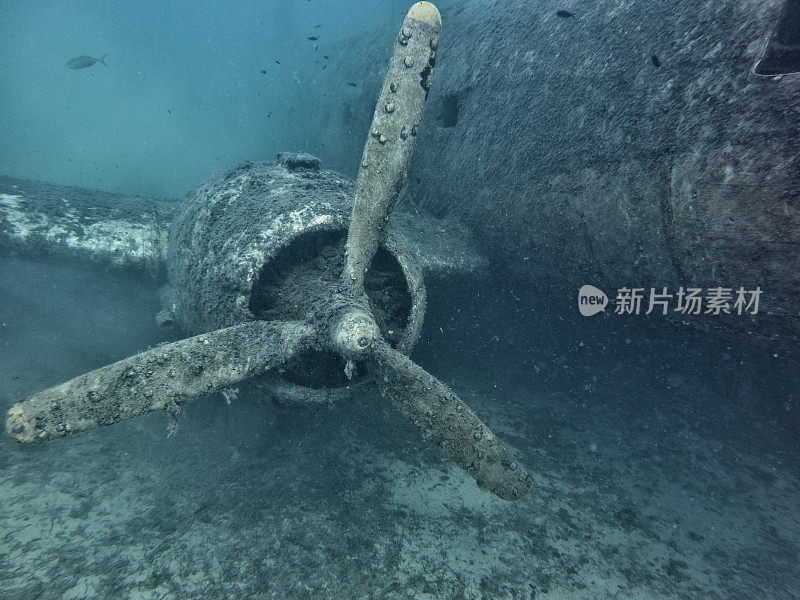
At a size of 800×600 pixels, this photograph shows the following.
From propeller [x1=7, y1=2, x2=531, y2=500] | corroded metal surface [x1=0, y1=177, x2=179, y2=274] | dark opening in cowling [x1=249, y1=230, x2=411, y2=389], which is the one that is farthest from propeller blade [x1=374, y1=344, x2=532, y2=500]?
corroded metal surface [x1=0, y1=177, x2=179, y2=274]

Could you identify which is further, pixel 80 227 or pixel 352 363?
pixel 80 227

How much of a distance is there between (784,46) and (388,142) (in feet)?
9.79

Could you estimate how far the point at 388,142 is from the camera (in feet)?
11.3

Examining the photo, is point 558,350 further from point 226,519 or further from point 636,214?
point 226,519

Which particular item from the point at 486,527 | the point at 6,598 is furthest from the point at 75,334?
the point at 486,527

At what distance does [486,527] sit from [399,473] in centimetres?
101

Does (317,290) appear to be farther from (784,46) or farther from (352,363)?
(784,46)

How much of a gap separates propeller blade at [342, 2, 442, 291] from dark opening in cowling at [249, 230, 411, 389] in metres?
0.36

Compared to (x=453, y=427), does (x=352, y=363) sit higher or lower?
higher

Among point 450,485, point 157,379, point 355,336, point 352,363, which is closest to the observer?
point 157,379

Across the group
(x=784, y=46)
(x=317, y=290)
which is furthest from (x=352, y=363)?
(x=784, y=46)

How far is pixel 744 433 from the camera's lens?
215 inches

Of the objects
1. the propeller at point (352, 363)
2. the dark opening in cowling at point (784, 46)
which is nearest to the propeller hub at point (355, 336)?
the propeller at point (352, 363)

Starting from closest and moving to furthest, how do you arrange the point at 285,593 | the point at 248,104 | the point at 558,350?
1. the point at 285,593
2. the point at 558,350
3. the point at 248,104
